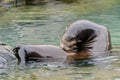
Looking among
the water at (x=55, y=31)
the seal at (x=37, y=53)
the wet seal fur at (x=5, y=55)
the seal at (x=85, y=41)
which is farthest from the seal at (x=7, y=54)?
the seal at (x=85, y=41)

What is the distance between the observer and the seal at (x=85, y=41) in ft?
26.8

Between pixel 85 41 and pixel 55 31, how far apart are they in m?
4.05

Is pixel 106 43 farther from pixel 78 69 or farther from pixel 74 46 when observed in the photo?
pixel 78 69

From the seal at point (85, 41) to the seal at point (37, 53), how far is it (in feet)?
0.91

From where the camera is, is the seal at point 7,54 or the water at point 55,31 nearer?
the water at point 55,31

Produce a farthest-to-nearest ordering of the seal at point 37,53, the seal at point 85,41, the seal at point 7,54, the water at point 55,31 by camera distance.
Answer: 1. the seal at point 85,41
2. the seal at point 7,54
3. the seal at point 37,53
4. the water at point 55,31

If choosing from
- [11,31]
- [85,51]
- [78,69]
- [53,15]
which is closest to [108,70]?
[78,69]

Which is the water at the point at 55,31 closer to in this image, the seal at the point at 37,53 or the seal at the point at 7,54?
the seal at the point at 37,53

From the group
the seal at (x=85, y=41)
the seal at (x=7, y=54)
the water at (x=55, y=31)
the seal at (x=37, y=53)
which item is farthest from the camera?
the seal at (x=85, y=41)

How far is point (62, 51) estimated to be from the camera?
26.3 feet

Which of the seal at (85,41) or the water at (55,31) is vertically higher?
the seal at (85,41)

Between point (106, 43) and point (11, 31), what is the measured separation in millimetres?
4869

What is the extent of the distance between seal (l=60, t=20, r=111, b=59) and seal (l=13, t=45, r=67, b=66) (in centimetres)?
28

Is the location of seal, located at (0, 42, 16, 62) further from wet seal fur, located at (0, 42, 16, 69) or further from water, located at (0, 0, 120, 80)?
water, located at (0, 0, 120, 80)
